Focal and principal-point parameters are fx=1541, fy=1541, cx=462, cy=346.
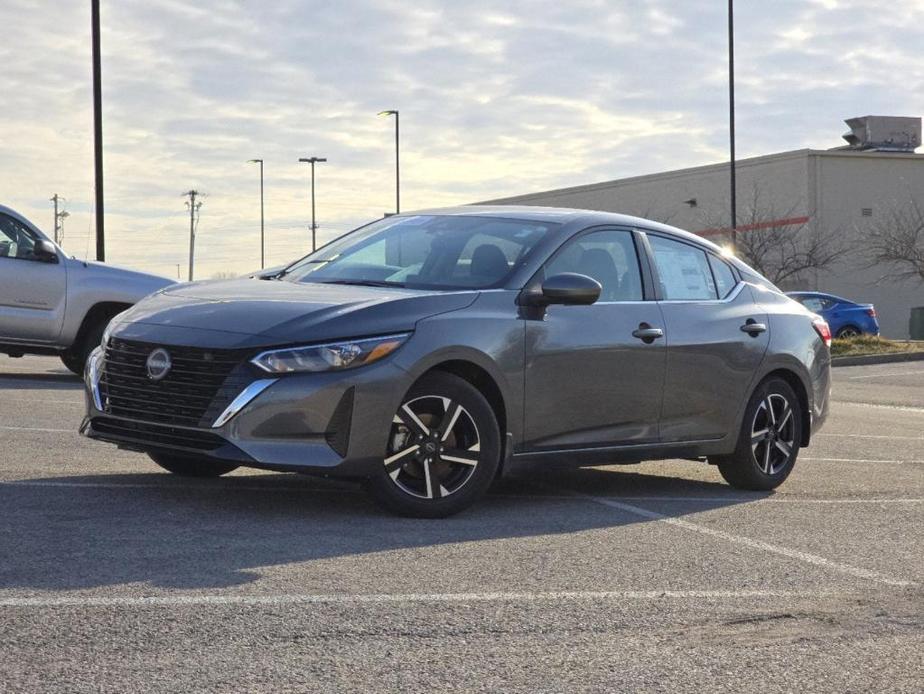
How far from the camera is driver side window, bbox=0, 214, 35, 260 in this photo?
1692 centimetres

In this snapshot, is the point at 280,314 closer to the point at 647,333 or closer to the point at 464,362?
the point at 464,362

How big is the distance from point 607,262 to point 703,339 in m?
0.78

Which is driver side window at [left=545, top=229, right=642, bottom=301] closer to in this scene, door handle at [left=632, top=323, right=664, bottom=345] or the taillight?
door handle at [left=632, top=323, right=664, bottom=345]

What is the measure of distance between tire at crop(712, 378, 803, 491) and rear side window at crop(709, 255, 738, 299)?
62 centimetres

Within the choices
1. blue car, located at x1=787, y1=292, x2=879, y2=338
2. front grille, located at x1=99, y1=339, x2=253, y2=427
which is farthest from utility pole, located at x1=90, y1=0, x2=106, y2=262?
front grille, located at x1=99, y1=339, x2=253, y2=427

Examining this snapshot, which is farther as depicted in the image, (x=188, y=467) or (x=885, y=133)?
(x=885, y=133)

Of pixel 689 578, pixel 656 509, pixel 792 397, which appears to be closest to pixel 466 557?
pixel 689 578

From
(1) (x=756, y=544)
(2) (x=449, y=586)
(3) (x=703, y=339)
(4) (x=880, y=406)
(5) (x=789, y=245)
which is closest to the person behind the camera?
(2) (x=449, y=586)

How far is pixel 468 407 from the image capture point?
293 inches

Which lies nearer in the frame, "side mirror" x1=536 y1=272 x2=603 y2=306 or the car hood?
the car hood

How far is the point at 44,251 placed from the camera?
16.9m

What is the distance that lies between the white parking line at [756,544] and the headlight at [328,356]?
5.77 feet

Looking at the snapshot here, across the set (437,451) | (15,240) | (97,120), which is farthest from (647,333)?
(97,120)

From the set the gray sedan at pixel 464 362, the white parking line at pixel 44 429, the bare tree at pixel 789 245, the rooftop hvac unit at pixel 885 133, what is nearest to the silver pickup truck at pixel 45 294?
the white parking line at pixel 44 429
